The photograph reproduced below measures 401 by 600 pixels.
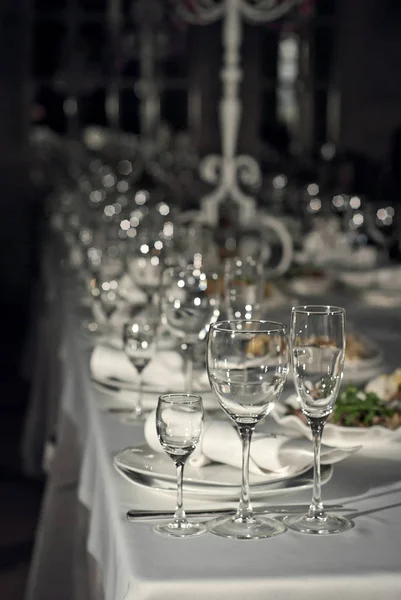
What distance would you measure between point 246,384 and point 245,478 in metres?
0.11

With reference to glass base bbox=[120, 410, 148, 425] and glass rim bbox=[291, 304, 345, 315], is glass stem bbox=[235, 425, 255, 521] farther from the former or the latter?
glass base bbox=[120, 410, 148, 425]

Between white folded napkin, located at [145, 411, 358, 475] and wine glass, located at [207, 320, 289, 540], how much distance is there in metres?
0.12

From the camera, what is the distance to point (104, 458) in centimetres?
173

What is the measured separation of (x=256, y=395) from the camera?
4.58ft

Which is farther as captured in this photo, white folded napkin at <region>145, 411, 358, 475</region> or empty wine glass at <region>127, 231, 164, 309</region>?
empty wine glass at <region>127, 231, 164, 309</region>

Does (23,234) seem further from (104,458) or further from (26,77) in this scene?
(104,458)

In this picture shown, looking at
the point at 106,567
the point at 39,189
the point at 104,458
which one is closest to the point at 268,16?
the point at 104,458

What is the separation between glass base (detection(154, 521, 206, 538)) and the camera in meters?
1.38

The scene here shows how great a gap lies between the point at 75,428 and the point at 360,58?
8.92 m

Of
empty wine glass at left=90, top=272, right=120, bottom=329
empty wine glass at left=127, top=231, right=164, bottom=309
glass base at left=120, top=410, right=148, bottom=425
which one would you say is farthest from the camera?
empty wine glass at left=127, top=231, right=164, bottom=309

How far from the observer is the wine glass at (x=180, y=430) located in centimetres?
139

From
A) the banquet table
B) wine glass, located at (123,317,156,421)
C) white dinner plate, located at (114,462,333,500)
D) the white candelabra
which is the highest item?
the white candelabra

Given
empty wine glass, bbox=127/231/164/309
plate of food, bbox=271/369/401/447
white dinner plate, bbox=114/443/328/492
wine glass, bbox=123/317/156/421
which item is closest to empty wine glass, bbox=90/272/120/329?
empty wine glass, bbox=127/231/164/309

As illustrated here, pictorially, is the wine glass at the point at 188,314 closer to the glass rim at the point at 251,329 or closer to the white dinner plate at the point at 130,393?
the white dinner plate at the point at 130,393
